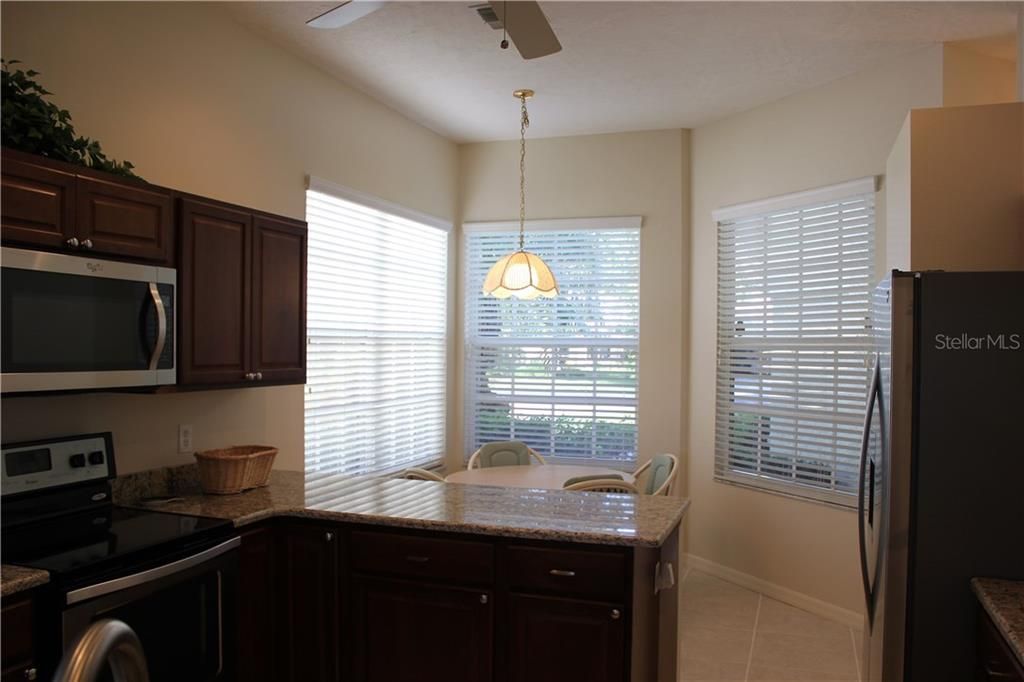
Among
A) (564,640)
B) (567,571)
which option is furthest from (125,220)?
(564,640)

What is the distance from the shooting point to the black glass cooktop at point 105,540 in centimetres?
202

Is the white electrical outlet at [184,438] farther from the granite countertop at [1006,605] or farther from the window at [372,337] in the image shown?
the granite countertop at [1006,605]

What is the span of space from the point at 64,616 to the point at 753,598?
380 centimetres

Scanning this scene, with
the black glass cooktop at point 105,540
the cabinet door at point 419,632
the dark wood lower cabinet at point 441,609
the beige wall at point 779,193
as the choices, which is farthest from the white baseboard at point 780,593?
the black glass cooktop at point 105,540

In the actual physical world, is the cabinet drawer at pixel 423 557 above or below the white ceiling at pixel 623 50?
below

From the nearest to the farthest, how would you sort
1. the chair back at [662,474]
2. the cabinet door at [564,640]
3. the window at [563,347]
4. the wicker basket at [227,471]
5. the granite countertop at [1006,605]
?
the granite countertop at [1006,605] → the cabinet door at [564,640] → the wicker basket at [227,471] → the chair back at [662,474] → the window at [563,347]

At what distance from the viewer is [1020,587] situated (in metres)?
2.07

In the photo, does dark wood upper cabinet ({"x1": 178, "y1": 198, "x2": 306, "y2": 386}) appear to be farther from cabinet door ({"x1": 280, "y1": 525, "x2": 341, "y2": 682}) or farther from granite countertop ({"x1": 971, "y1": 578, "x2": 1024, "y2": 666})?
granite countertop ({"x1": 971, "y1": 578, "x2": 1024, "y2": 666})

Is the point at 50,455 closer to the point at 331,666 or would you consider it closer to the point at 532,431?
the point at 331,666

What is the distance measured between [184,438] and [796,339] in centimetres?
340

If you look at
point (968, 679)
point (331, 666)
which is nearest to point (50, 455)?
point (331, 666)

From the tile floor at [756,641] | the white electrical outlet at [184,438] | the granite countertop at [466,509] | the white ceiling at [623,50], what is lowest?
the tile floor at [756,641]

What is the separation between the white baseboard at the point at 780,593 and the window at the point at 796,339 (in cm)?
60

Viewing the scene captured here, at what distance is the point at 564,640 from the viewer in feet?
7.77
